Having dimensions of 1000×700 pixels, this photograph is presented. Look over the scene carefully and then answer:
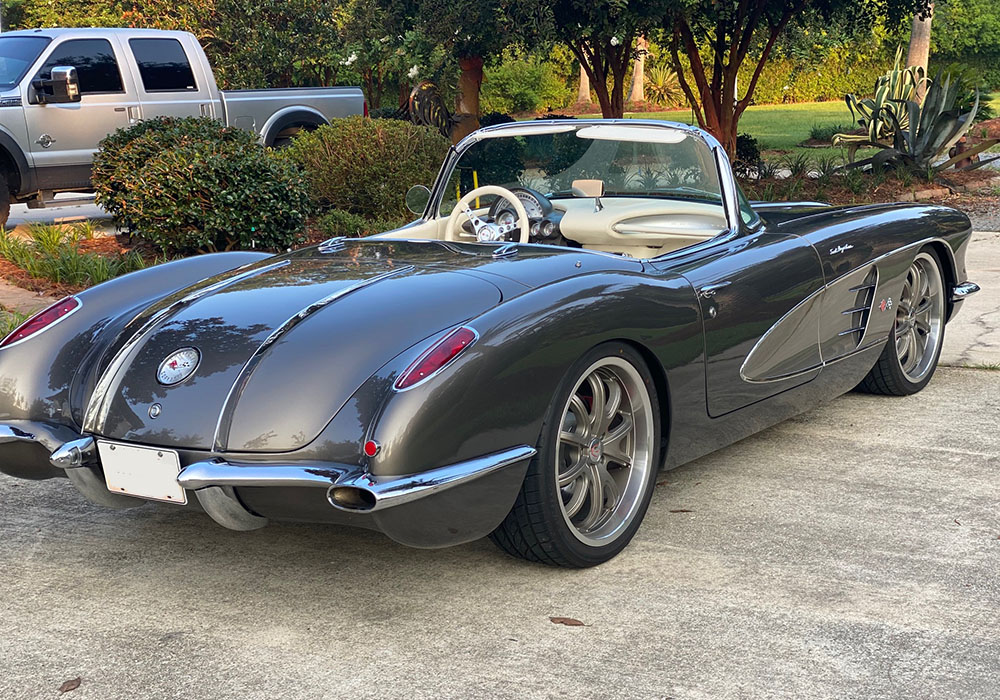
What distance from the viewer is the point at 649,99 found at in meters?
42.3

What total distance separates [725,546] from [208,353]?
1776 millimetres

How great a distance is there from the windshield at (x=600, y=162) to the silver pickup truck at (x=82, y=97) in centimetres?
768

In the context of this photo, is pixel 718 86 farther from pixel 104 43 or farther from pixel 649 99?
pixel 649 99

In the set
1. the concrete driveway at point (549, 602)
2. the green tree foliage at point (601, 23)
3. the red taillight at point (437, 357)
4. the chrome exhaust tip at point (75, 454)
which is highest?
the green tree foliage at point (601, 23)

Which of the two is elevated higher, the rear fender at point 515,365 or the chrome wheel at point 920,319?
the rear fender at point 515,365

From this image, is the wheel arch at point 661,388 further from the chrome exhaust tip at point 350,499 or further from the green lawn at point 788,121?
the green lawn at point 788,121

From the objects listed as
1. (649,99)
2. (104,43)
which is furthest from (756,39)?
(649,99)

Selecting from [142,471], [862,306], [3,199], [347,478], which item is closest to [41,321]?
[142,471]

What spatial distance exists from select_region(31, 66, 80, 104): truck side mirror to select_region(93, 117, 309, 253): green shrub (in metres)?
2.00

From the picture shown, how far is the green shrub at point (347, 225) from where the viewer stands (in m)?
10.2

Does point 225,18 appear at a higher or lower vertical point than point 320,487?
higher

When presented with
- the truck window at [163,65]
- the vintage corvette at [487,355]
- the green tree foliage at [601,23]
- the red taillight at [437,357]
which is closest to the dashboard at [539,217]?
the vintage corvette at [487,355]

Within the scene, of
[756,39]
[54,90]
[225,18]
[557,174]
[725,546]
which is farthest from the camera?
[225,18]

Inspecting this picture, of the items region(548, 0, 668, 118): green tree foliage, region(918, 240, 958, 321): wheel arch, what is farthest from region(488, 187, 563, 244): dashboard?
region(548, 0, 668, 118): green tree foliage
